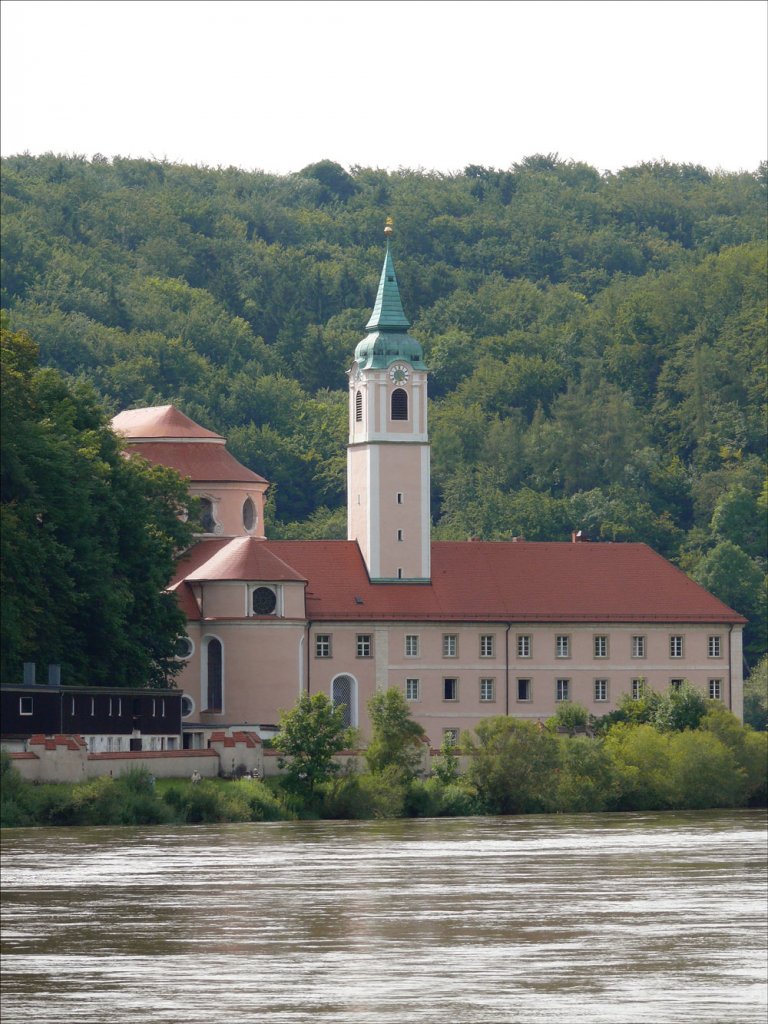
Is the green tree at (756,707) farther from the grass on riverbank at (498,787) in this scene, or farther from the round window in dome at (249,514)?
the grass on riverbank at (498,787)

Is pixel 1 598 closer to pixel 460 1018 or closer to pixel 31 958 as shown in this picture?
pixel 31 958

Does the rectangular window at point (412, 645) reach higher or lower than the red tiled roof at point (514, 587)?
lower

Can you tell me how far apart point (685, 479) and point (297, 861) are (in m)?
83.3

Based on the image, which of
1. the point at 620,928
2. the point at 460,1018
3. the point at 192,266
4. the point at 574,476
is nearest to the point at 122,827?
the point at 620,928

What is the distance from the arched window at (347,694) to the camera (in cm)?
8588

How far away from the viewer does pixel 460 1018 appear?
108ft

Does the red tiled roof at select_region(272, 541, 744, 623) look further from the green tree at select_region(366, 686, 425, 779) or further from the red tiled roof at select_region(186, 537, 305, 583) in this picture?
the green tree at select_region(366, 686, 425, 779)

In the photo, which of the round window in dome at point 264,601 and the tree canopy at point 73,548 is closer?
the tree canopy at point 73,548

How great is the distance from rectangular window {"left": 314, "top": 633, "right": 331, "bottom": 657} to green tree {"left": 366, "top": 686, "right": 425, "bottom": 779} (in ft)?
49.3

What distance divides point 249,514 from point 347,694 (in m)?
7.91

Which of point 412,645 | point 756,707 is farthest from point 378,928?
point 756,707

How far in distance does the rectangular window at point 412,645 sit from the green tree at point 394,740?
16.1m

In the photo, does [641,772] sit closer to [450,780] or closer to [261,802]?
[450,780]

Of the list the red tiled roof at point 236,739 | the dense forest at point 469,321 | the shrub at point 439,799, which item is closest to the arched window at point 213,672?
the red tiled roof at point 236,739
